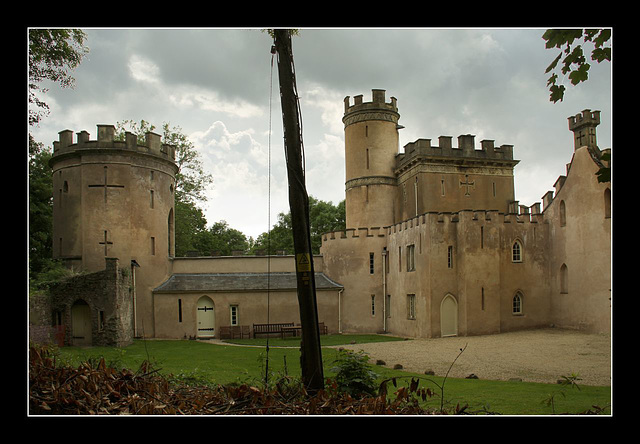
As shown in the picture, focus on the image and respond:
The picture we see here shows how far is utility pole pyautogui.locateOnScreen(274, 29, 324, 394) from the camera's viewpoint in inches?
289

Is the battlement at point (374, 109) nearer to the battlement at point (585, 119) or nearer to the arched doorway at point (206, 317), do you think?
the battlement at point (585, 119)

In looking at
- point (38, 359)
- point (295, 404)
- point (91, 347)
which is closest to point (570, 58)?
point (295, 404)

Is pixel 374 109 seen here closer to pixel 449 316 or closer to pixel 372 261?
pixel 372 261

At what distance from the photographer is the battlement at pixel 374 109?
36.3 m

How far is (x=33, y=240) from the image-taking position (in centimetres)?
2861

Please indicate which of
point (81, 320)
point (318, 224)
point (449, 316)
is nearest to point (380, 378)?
point (449, 316)

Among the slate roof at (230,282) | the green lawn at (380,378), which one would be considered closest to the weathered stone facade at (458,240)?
the slate roof at (230,282)

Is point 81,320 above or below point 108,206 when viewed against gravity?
below

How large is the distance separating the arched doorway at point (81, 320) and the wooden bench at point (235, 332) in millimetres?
7038

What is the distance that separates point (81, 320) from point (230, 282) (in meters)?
8.61

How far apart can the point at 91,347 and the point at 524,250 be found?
74.3 feet

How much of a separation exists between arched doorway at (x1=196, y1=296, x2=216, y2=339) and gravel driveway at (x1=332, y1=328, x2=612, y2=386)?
10143 millimetres

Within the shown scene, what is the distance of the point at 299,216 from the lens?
7.54m

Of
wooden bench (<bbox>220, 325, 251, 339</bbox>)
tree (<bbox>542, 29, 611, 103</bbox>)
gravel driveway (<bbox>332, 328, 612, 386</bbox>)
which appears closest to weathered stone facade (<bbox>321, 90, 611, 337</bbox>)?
gravel driveway (<bbox>332, 328, 612, 386</bbox>)
